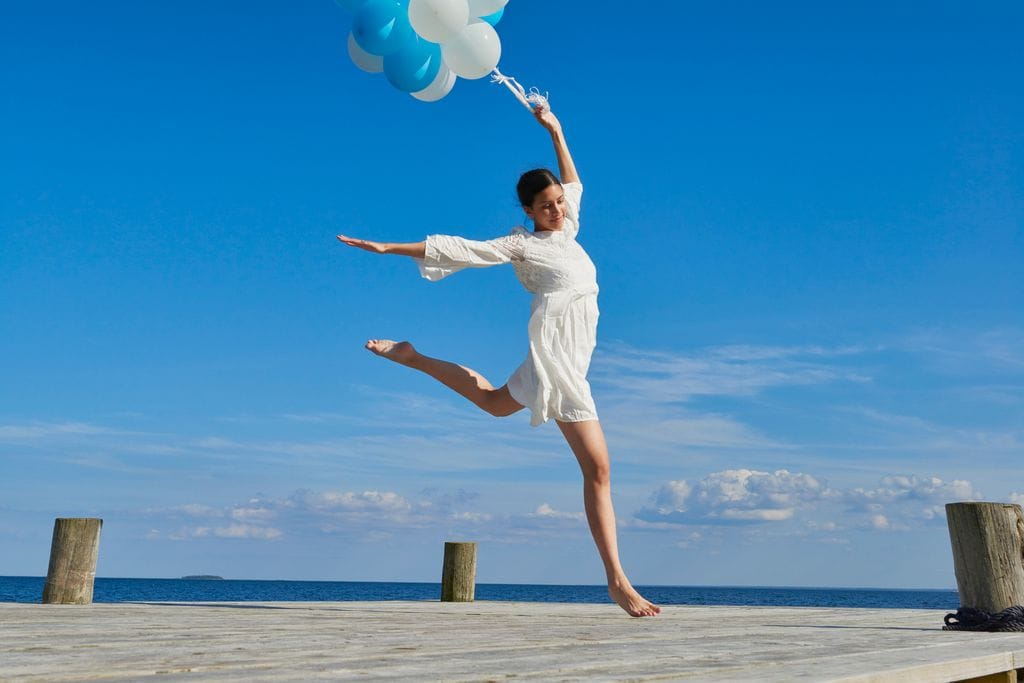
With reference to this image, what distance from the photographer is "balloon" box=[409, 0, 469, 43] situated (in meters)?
6.16

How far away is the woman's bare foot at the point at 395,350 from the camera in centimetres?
601

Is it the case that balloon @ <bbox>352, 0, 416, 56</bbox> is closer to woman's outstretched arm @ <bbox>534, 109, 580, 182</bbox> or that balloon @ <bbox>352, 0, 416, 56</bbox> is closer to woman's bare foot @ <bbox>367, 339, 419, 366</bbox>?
woman's outstretched arm @ <bbox>534, 109, 580, 182</bbox>

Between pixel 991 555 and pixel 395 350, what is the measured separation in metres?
3.65

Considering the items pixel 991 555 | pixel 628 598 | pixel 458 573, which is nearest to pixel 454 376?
pixel 628 598

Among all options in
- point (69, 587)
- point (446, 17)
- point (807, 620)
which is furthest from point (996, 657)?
point (69, 587)

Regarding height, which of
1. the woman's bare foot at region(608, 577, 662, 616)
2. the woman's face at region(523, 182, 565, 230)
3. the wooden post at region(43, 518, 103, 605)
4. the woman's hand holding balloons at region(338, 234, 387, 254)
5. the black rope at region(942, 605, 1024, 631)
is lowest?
the black rope at region(942, 605, 1024, 631)

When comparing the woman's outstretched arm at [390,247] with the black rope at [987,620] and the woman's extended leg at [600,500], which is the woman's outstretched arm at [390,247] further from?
the black rope at [987,620]

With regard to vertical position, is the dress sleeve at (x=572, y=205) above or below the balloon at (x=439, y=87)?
below

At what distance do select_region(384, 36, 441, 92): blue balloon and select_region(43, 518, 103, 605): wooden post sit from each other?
4.09 metres

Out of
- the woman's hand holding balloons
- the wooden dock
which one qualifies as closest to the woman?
the woman's hand holding balloons

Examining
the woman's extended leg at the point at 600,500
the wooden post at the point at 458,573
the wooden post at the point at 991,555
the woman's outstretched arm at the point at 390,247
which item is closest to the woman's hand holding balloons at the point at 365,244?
the woman's outstretched arm at the point at 390,247

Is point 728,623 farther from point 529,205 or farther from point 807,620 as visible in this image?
point 529,205

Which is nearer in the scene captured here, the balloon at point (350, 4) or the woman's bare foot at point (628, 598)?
the woman's bare foot at point (628, 598)

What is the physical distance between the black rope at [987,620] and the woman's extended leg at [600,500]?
1754mm
